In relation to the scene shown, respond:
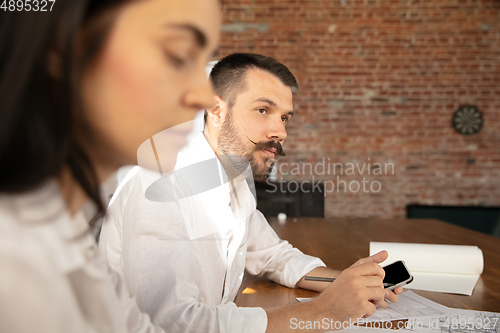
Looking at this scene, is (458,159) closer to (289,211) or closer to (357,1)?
(357,1)

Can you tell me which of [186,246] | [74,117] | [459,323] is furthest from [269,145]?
[459,323]

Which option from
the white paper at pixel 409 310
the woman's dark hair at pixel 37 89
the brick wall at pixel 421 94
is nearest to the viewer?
the woman's dark hair at pixel 37 89

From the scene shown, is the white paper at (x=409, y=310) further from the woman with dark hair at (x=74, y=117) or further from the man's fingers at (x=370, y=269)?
the woman with dark hair at (x=74, y=117)

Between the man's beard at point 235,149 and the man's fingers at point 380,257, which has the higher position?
the man's beard at point 235,149

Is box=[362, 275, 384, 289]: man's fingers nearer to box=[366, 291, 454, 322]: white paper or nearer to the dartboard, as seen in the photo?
box=[366, 291, 454, 322]: white paper

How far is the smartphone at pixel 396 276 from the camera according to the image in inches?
20.0

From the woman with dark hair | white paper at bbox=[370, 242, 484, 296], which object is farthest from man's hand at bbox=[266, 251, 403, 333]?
the woman with dark hair

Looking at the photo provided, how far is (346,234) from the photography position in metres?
0.74

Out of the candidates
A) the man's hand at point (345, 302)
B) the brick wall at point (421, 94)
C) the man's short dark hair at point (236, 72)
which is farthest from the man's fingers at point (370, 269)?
the brick wall at point (421, 94)

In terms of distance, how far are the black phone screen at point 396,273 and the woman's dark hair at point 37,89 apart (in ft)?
1.62

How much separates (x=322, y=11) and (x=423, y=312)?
1.99 m

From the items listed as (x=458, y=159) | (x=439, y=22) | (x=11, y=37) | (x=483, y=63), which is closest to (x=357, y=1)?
(x=439, y=22)

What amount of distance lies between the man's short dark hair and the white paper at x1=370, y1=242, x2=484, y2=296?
350mm

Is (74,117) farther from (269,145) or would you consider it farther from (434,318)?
(434,318)
